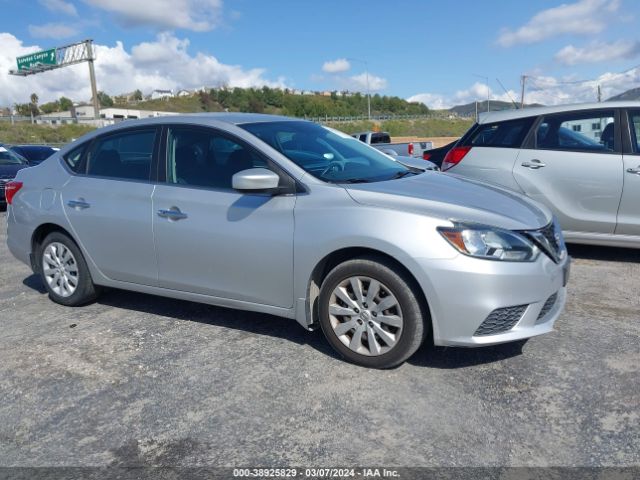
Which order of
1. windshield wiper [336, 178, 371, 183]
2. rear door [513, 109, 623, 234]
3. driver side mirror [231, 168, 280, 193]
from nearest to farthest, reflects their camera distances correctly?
driver side mirror [231, 168, 280, 193]
windshield wiper [336, 178, 371, 183]
rear door [513, 109, 623, 234]

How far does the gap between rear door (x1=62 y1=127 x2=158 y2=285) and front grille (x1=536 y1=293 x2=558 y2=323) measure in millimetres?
2793

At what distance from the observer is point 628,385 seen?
10.6ft

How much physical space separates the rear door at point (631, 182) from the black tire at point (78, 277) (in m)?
5.12

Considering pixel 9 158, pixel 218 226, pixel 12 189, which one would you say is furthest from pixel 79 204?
pixel 9 158

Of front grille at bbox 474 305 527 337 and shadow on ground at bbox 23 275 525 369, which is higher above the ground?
front grille at bbox 474 305 527 337

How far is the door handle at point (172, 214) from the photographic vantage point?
4095 mm

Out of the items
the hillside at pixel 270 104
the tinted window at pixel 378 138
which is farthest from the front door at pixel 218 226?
the hillside at pixel 270 104

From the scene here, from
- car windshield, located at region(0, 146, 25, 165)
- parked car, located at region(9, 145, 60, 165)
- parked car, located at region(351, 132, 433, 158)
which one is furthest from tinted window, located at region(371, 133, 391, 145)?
car windshield, located at region(0, 146, 25, 165)

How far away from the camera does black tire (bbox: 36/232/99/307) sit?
4.81 metres

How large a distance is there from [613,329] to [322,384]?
7.42ft

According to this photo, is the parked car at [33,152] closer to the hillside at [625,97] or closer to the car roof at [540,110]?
the car roof at [540,110]

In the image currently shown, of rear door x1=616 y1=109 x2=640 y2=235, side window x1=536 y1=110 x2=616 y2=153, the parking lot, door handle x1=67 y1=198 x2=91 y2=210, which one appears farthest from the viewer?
side window x1=536 y1=110 x2=616 y2=153

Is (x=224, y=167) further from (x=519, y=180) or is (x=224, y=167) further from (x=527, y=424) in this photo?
(x=519, y=180)

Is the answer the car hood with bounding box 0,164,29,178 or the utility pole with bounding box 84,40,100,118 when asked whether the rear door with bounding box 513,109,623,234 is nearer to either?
the car hood with bounding box 0,164,29,178
